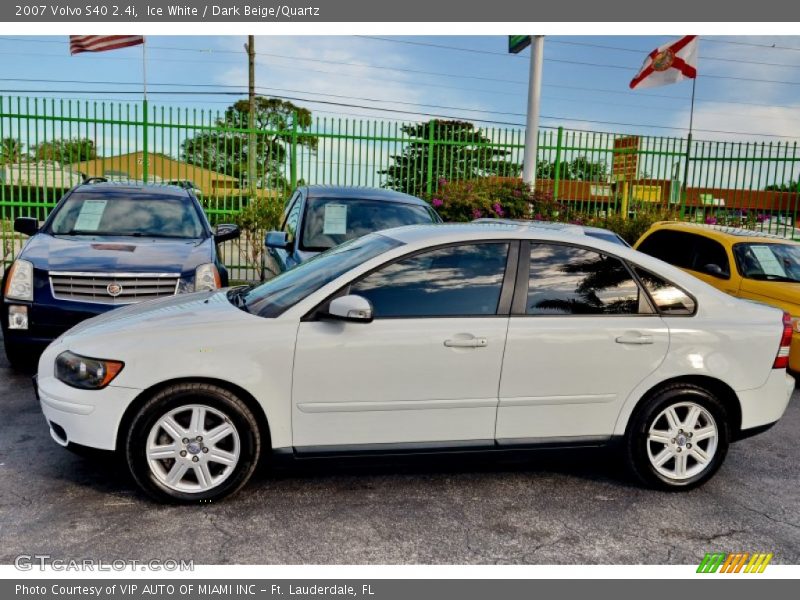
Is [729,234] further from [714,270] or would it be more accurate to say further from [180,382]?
[180,382]

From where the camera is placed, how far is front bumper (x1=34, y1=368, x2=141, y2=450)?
3.80 metres

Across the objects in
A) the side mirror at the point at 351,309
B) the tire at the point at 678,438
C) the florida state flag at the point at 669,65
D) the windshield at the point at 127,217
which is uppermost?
the florida state flag at the point at 669,65

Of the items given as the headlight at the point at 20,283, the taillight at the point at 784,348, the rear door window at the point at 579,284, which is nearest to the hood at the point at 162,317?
the rear door window at the point at 579,284

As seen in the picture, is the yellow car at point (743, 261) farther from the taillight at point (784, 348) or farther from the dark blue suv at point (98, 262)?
the dark blue suv at point (98, 262)

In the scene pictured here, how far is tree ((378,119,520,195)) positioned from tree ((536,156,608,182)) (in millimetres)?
996

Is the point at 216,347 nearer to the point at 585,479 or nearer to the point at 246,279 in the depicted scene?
the point at 585,479

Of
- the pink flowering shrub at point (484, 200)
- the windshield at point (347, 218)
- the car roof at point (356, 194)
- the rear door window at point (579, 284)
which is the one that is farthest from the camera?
the pink flowering shrub at point (484, 200)

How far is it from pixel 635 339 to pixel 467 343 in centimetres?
98

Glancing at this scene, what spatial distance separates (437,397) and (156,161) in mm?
11024

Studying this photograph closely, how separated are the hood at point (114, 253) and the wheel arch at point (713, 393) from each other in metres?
3.94

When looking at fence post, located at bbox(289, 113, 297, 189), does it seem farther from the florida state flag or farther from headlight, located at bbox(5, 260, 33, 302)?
headlight, located at bbox(5, 260, 33, 302)

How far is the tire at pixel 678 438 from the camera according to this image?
4344 mm

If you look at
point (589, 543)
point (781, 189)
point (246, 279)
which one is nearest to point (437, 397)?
point (589, 543)

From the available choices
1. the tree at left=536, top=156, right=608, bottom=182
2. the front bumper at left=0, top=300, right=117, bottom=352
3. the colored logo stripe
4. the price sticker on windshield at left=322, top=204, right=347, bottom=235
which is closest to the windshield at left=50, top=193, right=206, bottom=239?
the price sticker on windshield at left=322, top=204, right=347, bottom=235
